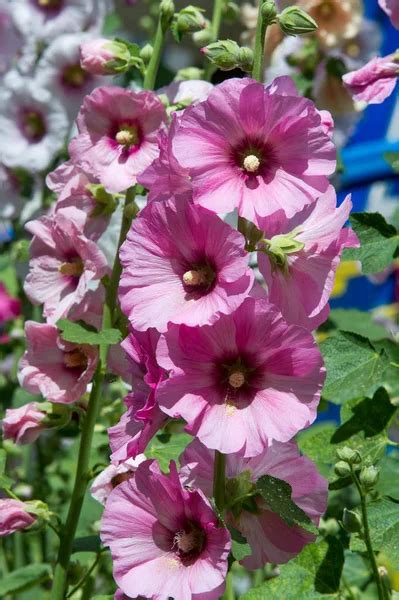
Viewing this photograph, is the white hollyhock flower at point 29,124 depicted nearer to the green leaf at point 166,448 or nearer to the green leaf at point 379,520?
the green leaf at point 166,448

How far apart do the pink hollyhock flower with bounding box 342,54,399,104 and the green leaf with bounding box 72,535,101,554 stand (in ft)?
1.76

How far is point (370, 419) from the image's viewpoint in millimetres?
1059

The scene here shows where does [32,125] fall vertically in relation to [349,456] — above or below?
below

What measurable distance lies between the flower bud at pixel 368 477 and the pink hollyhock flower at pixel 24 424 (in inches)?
14.6

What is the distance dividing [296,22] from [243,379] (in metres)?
0.31

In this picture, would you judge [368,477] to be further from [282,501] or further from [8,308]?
[8,308]

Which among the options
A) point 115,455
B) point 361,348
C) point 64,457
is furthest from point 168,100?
point 64,457

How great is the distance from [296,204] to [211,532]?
25 centimetres

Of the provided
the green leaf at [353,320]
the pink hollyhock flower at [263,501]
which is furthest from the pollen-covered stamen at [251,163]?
the green leaf at [353,320]

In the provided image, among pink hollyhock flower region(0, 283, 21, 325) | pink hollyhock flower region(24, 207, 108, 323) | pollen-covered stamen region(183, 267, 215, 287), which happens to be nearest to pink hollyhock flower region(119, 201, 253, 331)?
pollen-covered stamen region(183, 267, 215, 287)

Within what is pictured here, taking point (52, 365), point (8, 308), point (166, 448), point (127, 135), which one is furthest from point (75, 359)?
point (8, 308)

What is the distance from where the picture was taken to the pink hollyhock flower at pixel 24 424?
3.58 feet

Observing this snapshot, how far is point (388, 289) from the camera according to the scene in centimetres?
296

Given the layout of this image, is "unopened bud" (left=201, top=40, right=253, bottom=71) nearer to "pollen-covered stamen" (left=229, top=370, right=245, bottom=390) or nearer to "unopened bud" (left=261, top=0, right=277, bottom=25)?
"unopened bud" (left=261, top=0, right=277, bottom=25)
